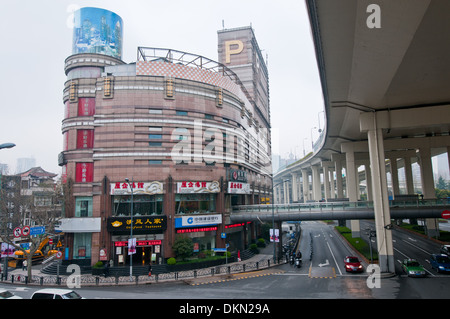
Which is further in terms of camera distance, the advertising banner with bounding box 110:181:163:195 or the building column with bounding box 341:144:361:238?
the building column with bounding box 341:144:361:238

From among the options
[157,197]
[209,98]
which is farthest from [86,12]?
[157,197]

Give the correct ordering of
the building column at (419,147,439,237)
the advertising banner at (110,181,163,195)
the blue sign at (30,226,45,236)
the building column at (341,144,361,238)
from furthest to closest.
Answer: the building column at (341,144,361,238) → the building column at (419,147,439,237) → the advertising banner at (110,181,163,195) → the blue sign at (30,226,45,236)

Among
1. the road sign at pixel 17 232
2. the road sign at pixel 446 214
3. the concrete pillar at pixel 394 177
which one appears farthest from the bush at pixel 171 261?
the concrete pillar at pixel 394 177

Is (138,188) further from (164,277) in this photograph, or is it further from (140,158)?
(164,277)

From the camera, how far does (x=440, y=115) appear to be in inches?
1267

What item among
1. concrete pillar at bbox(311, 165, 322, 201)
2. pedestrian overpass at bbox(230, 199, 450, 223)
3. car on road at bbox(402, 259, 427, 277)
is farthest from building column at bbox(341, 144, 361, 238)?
concrete pillar at bbox(311, 165, 322, 201)

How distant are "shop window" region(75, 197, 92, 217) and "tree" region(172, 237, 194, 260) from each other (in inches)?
472

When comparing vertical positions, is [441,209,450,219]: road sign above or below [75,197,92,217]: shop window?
below

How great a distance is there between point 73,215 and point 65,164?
291 inches

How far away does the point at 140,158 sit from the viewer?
1570 inches

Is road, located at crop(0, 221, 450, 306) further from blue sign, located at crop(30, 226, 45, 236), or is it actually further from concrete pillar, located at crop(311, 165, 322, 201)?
concrete pillar, located at crop(311, 165, 322, 201)

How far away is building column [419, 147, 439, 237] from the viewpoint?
52.9 metres
